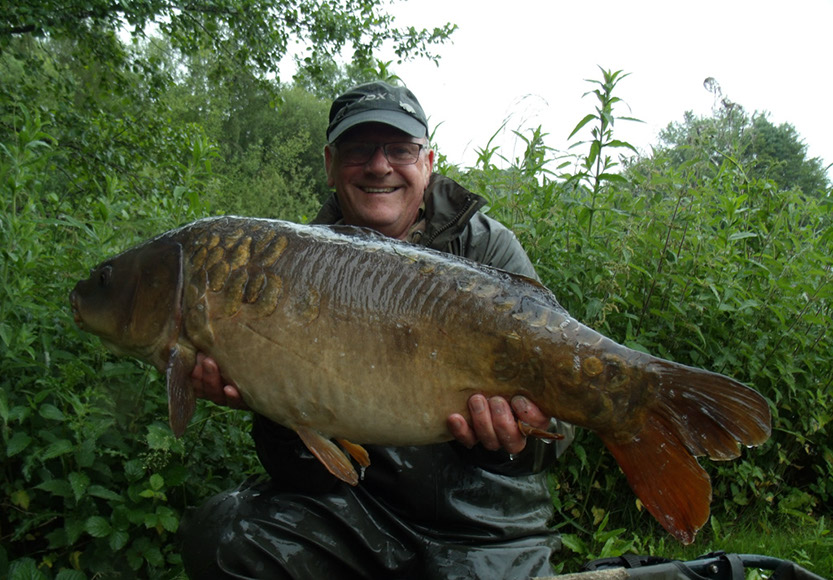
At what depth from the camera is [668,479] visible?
1446 mm

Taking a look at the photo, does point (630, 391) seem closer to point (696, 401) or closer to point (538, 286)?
point (696, 401)

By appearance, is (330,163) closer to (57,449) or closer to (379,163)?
(379,163)

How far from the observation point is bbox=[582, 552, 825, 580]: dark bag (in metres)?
1.78

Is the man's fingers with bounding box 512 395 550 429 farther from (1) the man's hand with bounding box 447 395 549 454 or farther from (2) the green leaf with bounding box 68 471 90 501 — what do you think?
(2) the green leaf with bounding box 68 471 90 501

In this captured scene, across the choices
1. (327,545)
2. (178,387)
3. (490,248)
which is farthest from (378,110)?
(327,545)

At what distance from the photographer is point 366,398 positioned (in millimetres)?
1512

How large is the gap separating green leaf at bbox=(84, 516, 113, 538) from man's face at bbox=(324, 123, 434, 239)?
130cm

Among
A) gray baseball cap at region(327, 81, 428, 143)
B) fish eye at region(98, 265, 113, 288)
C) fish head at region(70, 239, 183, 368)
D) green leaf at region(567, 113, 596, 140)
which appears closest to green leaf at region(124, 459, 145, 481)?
fish head at region(70, 239, 183, 368)

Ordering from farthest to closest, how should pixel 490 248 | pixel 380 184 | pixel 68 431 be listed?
pixel 380 184 < pixel 490 248 < pixel 68 431

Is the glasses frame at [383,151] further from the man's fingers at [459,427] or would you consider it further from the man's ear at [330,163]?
the man's fingers at [459,427]

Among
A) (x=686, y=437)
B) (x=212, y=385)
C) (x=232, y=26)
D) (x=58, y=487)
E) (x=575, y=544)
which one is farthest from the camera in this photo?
(x=232, y=26)

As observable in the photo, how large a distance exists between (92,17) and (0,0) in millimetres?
675

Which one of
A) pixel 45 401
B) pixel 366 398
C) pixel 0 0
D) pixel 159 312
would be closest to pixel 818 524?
pixel 366 398

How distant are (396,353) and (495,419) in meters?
0.28
